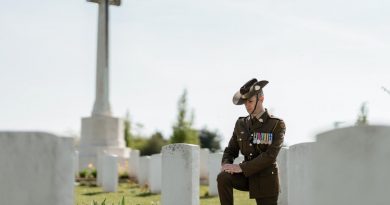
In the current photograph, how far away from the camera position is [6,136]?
3.58 meters

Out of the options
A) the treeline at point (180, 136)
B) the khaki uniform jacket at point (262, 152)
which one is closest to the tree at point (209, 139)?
the treeline at point (180, 136)

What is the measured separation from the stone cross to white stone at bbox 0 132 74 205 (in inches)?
562

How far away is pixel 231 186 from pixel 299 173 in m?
1.54

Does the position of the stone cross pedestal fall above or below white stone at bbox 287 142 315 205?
above

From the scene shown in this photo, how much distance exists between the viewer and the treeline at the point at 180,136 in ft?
84.6

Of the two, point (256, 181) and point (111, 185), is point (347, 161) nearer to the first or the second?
point (256, 181)

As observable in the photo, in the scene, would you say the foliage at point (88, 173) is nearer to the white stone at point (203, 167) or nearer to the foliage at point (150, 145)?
the white stone at point (203, 167)

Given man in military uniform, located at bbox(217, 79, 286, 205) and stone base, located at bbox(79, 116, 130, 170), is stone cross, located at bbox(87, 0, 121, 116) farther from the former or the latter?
man in military uniform, located at bbox(217, 79, 286, 205)

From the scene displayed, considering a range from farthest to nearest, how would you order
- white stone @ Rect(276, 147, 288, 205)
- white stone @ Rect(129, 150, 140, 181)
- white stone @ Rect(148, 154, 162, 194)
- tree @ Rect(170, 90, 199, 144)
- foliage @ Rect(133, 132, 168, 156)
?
foliage @ Rect(133, 132, 168, 156), tree @ Rect(170, 90, 199, 144), white stone @ Rect(129, 150, 140, 181), white stone @ Rect(148, 154, 162, 194), white stone @ Rect(276, 147, 288, 205)

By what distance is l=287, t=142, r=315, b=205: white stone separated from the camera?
18.7 feet

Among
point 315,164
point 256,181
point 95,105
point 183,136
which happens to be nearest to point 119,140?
point 95,105

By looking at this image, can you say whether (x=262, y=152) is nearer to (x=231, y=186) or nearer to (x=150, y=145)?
(x=231, y=186)

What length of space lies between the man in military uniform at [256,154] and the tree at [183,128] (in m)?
20.6

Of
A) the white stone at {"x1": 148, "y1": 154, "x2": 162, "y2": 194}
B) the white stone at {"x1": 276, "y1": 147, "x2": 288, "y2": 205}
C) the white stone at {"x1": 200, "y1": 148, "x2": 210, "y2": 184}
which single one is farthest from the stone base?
the white stone at {"x1": 276, "y1": 147, "x2": 288, "y2": 205}
